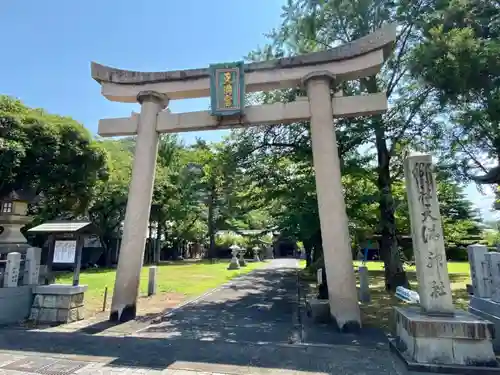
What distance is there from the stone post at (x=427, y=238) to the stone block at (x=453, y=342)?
1.12ft

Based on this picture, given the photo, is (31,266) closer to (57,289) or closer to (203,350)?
(57,289)

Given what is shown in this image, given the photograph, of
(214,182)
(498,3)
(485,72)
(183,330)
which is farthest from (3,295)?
(214,182)

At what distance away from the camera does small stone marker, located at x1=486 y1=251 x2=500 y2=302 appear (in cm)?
569

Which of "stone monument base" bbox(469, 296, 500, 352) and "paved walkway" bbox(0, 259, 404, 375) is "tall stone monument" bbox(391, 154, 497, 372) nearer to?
"paved walkway" bbox(0, 259, 404, 375)

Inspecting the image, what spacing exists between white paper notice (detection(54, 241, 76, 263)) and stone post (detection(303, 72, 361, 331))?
6157mm

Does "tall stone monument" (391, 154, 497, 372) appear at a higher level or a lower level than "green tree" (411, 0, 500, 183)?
lower

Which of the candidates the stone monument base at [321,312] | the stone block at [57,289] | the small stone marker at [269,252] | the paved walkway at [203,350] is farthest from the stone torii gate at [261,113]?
the small stone marker at [269,252]

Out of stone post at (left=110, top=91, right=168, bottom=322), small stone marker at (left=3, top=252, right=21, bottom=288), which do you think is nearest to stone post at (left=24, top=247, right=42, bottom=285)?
small stone marker at (left=3, top=252, right=21, bottom=288)

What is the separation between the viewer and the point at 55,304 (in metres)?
7.76

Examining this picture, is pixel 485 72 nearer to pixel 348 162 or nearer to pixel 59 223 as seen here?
pixel 348 162

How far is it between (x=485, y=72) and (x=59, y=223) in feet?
34.9

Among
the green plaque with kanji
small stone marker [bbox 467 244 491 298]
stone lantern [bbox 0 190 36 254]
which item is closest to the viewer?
small stone marker [bbox 467 244 491 298]

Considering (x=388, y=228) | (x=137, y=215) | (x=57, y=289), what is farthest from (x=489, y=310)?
(x=57, y=289)

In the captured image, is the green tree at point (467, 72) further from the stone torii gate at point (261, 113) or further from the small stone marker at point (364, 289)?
the small stone marker at point (364, 289)
